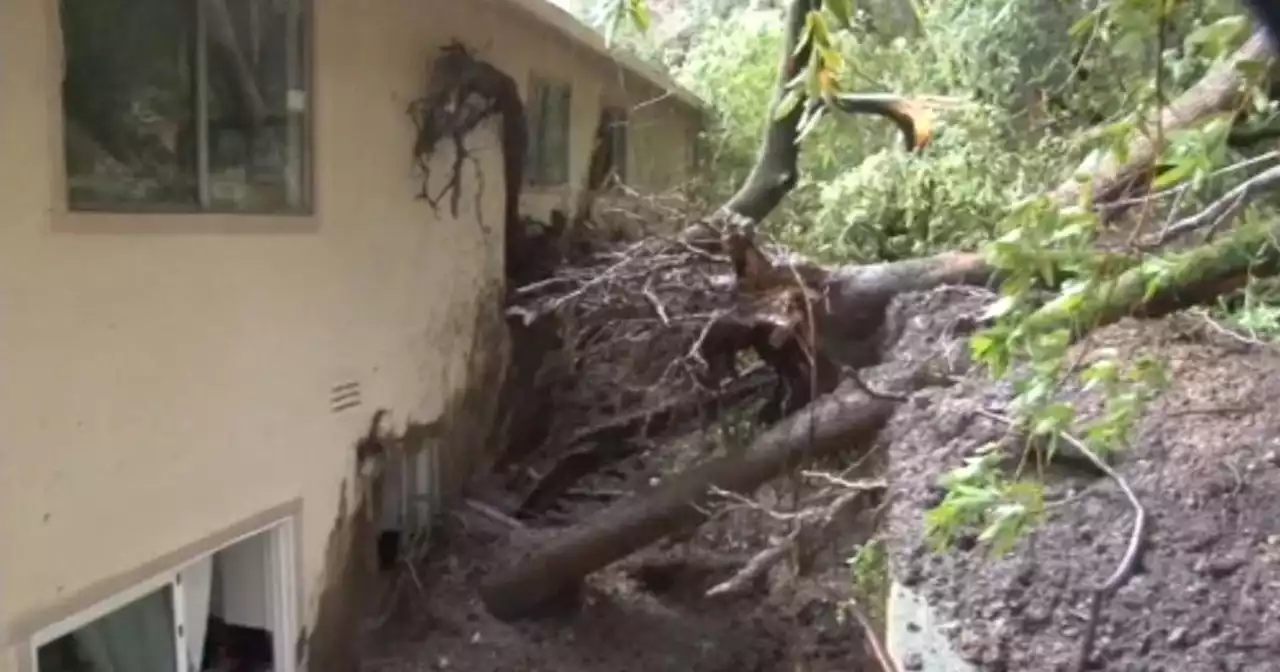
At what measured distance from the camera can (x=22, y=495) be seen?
3.94 m

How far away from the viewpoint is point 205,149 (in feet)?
16.4

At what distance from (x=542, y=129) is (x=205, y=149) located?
15.3 feet

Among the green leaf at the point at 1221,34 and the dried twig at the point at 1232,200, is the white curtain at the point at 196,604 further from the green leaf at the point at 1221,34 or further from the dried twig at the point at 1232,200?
the green leaf at the point at 1221,34

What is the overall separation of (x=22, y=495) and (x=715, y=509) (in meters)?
3.56

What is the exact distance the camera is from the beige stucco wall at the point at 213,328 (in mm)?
3939

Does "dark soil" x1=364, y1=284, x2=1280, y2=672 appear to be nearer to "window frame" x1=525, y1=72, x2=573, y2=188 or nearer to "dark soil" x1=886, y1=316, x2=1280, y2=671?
"dark soil" x1=886, y1=316, x2=1280, y2=671

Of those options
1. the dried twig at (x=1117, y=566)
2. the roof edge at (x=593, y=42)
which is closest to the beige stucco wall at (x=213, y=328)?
the roof edge at (x=593, y=42)

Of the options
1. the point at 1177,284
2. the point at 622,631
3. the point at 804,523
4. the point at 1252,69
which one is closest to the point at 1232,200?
the point at 1177,284

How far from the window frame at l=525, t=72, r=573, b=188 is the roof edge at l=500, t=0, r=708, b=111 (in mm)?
408

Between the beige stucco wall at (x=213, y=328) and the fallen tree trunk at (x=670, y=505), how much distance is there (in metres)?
1.11

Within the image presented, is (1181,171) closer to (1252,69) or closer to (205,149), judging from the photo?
(1252,69)

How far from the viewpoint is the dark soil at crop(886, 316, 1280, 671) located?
3.67 meters

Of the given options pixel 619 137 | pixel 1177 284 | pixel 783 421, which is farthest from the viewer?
pixel 619 137

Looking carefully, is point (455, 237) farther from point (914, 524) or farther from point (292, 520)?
point (914, 524)
